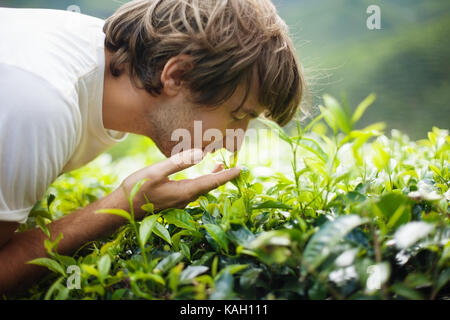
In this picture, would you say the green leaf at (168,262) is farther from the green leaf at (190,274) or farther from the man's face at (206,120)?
the man's face at (206,120)

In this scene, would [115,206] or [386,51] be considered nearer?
[115,206]

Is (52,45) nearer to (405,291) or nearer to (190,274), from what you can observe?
(190,274)

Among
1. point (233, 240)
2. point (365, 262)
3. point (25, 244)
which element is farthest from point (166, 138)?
point (365, 262)

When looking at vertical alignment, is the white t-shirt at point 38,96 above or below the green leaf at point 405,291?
above

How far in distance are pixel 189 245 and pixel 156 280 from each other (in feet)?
0.60

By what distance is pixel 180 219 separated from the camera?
2.74 ft

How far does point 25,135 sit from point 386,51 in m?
3.75

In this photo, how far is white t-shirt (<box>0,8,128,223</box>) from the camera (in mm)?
908

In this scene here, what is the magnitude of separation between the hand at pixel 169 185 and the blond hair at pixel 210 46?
0.40 meters

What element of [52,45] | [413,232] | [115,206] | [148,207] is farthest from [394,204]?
[52,45]

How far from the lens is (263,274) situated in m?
0.68

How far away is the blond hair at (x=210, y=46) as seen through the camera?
1.26m

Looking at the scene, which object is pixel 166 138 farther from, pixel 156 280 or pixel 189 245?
pixel 156 280

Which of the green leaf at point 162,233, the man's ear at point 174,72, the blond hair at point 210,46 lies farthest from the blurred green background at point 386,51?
the green leaf at point 162,233
